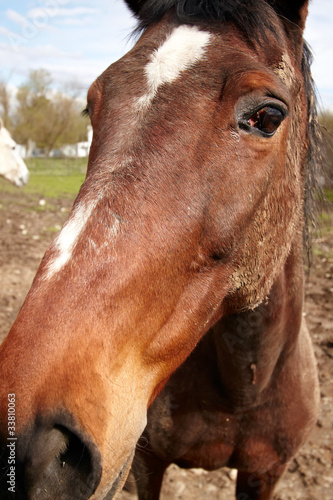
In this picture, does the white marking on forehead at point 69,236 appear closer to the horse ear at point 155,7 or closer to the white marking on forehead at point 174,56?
the white marking on forehead at point 174,56

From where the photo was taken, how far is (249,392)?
2404 millimetres

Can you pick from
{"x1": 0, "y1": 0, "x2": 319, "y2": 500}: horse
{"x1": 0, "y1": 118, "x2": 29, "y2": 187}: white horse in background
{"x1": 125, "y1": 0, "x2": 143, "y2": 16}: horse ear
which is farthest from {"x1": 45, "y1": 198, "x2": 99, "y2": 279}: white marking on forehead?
{"x1": 0, "y1": 118, "x2": 29, "y2": 187}: white horse in background

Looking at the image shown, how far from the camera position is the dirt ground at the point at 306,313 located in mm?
3682

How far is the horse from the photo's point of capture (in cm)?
117

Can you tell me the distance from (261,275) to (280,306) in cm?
52

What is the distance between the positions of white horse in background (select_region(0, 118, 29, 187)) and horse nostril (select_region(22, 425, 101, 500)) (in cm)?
1499

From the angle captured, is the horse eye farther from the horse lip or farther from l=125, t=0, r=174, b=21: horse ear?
the horse lip

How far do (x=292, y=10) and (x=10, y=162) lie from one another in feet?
48.0

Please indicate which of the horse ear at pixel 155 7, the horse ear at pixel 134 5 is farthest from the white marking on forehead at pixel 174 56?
the horse ear at pixel 134 5

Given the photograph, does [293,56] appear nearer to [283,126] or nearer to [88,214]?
[283,126]

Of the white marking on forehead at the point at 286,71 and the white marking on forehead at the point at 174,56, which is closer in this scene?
the white marking on forehead at the point at 174,56

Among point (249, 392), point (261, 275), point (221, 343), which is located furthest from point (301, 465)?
point (261, 275)

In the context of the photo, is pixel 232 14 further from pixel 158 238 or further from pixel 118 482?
pixel 118 482

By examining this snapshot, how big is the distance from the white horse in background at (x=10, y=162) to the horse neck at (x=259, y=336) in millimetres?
14214
